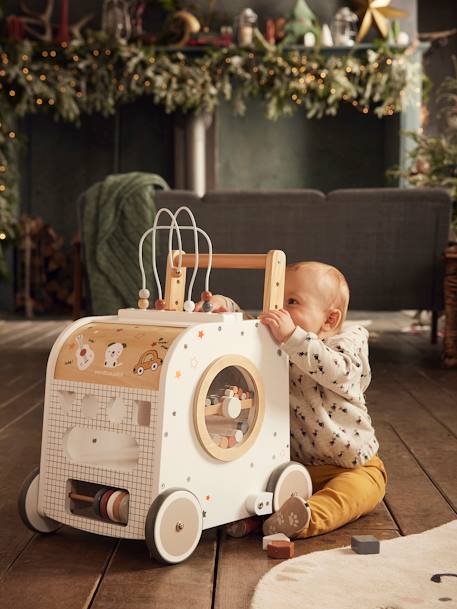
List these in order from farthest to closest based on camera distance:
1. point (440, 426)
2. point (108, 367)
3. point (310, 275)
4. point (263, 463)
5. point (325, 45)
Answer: point (325, 45), point (440, 426), point (310, 275), point (263, 463), point (108, 367)

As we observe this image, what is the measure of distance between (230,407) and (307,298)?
1.16 feet

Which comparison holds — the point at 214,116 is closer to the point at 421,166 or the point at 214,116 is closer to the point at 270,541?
the point at 421,166

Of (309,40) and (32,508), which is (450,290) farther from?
(309,40)

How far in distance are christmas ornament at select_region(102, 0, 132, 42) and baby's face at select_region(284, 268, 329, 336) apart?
18.3 ft

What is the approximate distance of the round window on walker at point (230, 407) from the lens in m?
1.59

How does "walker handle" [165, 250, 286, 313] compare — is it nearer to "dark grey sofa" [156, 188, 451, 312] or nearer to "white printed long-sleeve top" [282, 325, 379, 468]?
"white printed long-sleeve top" [282, 325, 379, 468]

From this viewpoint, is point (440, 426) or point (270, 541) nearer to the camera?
point (270, 541)

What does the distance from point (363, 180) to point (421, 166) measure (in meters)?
2.26

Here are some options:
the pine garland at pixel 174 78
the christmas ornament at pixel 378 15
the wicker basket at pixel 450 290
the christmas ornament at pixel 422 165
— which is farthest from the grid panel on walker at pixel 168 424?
the christmas ornament at pixel 378 15

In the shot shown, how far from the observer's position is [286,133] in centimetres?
793

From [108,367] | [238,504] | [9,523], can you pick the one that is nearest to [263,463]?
[238,504]

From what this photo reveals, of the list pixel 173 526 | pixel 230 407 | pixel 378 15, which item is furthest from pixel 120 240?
pixel 378 15

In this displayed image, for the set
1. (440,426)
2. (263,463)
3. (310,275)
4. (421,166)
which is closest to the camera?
(263,463)

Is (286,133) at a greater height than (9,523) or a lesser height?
greater
